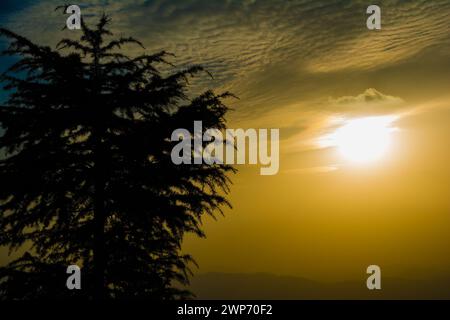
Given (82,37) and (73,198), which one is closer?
(73,198)

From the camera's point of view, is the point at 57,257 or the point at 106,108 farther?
the point at 57,257

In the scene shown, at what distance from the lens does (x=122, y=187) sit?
7.45 meters

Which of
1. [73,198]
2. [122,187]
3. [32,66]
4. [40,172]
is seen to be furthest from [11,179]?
[32,66]

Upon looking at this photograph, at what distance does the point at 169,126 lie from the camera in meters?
7.65

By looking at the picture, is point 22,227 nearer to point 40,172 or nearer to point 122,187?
point 40,172

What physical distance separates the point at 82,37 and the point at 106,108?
1.96 metres

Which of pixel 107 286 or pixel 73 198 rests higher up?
pixel 73 198

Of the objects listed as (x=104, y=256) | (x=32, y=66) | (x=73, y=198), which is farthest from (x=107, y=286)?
(x=32, y=66)

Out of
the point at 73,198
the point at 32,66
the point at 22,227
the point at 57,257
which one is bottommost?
the point at 57,257

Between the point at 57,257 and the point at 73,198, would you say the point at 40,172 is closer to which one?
the point at 73,198

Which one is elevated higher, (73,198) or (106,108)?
(106,108)

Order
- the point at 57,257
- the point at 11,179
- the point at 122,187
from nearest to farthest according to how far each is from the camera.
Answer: the point at 11,179 < the point at 122,187 < the point at 57,257
